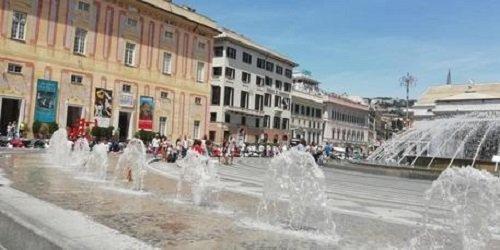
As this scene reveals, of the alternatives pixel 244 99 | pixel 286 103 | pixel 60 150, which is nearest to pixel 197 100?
pixel 244 99

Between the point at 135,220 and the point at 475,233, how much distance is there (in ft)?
13.6

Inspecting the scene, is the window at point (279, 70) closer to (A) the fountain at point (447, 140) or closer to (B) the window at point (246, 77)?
(B) the window at point (246, 77)

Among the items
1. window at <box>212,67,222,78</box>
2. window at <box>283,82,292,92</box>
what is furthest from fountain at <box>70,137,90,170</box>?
window at <box>283,82,292,92</box>

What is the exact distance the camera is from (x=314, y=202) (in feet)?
26.4

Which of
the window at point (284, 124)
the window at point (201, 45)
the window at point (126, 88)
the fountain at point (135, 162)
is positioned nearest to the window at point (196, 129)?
the window at point (201, 45)

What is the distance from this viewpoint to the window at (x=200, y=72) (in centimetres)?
4866

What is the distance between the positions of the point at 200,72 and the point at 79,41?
1328 cm

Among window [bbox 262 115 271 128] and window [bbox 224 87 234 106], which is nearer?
window [bbox 224 87 234 106]

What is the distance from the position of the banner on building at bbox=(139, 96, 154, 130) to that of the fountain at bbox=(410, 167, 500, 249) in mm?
37405

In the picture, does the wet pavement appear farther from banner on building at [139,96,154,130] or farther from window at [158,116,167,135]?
window at [158,116,167,135]

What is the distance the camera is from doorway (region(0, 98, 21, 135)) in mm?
34444

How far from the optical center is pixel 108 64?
39781mm

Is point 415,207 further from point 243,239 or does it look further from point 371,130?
point 371,130

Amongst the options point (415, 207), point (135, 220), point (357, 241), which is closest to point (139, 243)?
point (135, 220)
